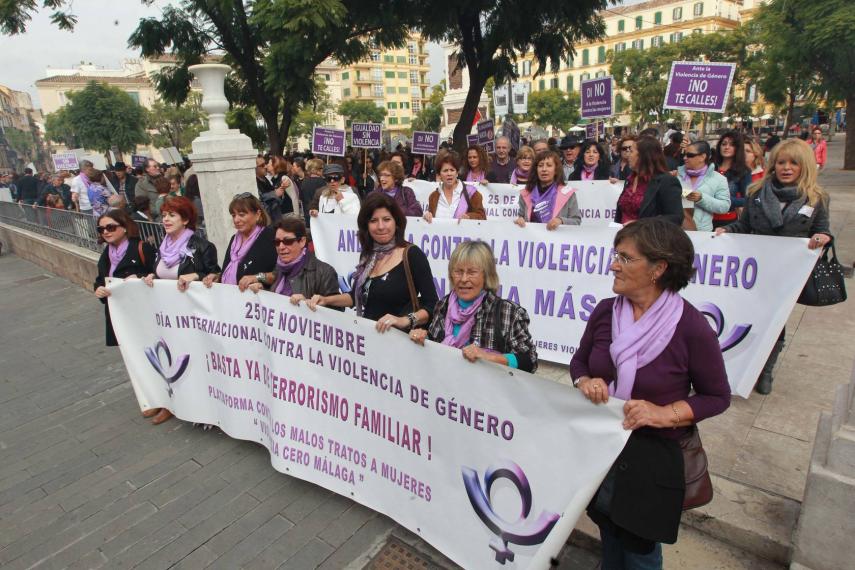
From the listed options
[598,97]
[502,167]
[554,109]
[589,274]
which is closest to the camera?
[589,274]

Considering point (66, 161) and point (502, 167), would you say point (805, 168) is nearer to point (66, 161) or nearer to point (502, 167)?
point (502, 167)

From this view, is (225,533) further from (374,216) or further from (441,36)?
(441,36)

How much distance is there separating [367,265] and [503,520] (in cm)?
173

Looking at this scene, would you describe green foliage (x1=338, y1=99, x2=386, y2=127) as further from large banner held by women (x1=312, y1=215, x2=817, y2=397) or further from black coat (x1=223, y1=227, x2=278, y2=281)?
black coat (x1=223, y1=227, x2=278, y2=281)

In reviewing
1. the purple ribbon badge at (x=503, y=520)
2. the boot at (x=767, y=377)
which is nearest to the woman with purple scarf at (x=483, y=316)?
the purple ribbon badge at (x=503, y=520)

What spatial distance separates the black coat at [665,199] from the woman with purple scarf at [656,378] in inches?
92.0

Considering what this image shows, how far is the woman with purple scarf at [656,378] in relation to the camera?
184 centimetres

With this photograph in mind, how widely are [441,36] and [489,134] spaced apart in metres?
4.96

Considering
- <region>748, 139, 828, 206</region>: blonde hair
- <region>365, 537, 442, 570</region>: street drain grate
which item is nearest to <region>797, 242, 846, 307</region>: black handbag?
<region>748, 139, 828, 206</region>: blonde hair

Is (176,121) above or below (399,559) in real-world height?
above

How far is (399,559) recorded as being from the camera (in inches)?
110

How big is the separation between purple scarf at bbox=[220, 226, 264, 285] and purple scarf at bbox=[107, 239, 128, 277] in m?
1.15

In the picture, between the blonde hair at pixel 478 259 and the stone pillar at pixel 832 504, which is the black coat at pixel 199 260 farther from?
the stone pillar at pixel 832 504

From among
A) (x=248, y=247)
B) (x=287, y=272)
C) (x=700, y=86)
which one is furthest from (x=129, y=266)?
(x=700, y=86)
